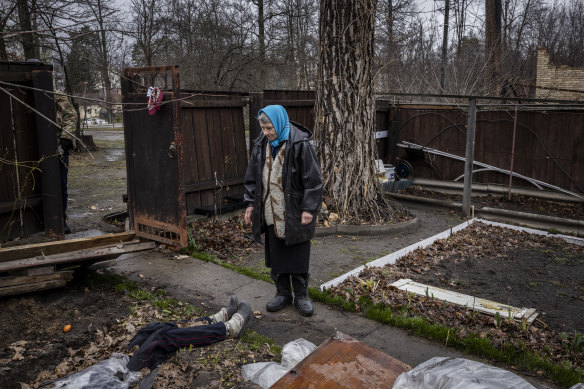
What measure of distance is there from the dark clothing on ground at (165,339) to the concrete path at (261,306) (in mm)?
572

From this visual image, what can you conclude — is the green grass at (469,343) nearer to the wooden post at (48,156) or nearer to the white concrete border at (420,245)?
the white concrete border at (420,245)

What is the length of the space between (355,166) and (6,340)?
5792 mm

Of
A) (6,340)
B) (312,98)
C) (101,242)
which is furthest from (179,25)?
(6,340)

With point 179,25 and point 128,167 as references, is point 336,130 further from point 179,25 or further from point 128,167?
point 179,25

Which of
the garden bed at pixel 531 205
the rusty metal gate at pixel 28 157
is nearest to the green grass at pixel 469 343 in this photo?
the rusty metal gate at pixel 28 157

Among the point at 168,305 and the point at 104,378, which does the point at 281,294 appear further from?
the point at 104,378

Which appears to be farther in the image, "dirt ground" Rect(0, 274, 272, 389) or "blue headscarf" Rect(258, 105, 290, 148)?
"blue headscarf" Rect(258, 105, 290, 148)

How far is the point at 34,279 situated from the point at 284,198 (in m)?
2.60

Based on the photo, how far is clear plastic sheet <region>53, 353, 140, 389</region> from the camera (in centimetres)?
312

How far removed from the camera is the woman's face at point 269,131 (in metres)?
4.55

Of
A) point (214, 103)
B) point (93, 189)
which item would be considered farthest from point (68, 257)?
point (93, 189)

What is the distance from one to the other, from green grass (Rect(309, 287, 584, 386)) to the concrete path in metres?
0.08

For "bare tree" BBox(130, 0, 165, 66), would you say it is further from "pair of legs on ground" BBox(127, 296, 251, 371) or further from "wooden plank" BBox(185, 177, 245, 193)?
"pair of legs on ground" BBox(127, 296, 251, 371)

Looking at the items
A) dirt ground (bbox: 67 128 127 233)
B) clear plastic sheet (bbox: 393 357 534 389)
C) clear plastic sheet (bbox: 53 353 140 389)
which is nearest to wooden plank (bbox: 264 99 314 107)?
dirt ground (bbox: 67 128 127 233)
